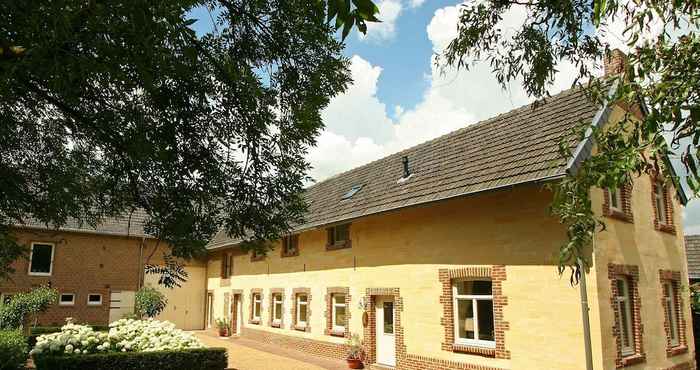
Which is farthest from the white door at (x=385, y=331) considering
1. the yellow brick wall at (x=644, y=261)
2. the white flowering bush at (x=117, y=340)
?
the yellow brick wall at (x=644, y=261)

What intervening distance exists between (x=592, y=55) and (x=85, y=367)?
1131 centimetres

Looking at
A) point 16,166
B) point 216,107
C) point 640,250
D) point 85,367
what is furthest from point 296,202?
point 640,250

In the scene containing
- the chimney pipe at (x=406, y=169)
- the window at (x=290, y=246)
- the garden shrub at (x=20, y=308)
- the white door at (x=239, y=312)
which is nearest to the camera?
the chimney pipe at (x=406, y=169)

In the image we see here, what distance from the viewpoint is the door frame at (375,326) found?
13539 mm

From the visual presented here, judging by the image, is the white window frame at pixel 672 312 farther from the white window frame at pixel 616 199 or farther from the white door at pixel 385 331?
the white door at pixel 385 331

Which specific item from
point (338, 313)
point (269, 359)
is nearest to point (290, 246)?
point (338, 313)

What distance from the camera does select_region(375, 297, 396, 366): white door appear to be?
46.6 ft

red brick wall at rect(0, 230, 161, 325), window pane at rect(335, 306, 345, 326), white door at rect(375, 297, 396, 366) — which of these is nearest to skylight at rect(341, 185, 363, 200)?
window pane at rect(335, 306, 345, 326)

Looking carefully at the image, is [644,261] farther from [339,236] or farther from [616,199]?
[339,236]

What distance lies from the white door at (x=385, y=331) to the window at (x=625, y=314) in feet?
18.7

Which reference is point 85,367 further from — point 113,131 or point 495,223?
point 495,223

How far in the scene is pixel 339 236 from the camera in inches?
676

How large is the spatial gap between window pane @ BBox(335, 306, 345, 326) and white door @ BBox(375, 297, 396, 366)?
6.23 feet

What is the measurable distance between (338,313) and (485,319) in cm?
633
